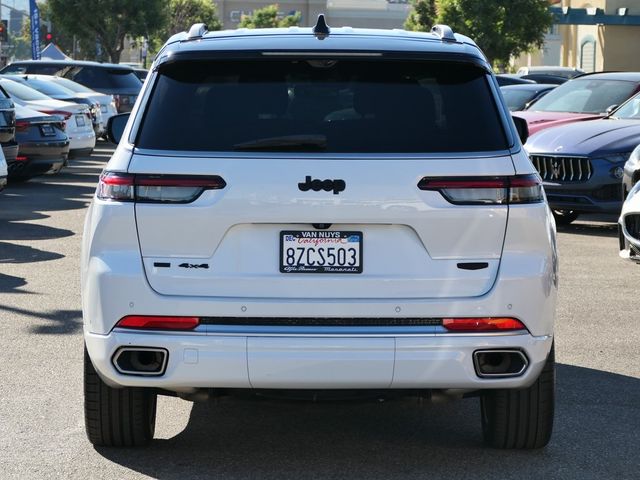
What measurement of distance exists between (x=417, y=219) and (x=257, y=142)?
0.68 metres

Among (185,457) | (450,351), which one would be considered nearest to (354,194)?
(450,351)

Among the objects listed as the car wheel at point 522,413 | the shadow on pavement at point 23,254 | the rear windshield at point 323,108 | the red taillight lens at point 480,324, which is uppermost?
the rear windshield at point 323,108

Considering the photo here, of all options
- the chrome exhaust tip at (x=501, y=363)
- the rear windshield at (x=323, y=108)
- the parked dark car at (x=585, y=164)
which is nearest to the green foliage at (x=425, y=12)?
the parked dark car at (x=585, y=164)

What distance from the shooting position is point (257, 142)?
17.1 feet

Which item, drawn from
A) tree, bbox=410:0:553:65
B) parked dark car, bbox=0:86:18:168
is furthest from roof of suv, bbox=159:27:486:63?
tree, bbox=410:0:553:65

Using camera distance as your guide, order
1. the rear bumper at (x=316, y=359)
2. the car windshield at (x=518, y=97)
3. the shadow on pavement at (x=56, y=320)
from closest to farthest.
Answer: the rear bumper at (x=316, y=359) < the shadow on pavement at (x=56, y=320) < the car windshield at (x=518, y=97)

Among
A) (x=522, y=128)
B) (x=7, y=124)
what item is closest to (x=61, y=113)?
(x=7, y=124)

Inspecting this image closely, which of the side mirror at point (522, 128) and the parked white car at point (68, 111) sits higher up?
the side mirror at point (522, 128)

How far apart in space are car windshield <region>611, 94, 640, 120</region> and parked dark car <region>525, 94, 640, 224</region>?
788 millimetres

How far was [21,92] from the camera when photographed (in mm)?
23531

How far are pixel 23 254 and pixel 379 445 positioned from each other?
7.31 m

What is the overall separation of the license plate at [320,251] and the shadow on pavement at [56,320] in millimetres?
3797

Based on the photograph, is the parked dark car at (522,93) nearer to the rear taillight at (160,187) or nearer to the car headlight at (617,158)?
the car headlight at (617,158)

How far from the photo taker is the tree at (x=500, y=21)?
55969 millimetres
